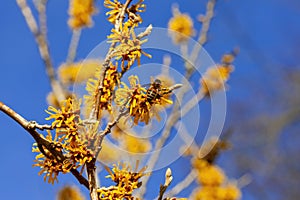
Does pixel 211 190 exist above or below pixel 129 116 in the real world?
above

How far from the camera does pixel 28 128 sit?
1.65ft

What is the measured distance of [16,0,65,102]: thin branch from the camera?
131 cm

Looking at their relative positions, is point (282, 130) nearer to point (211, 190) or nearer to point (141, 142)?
point (211, 190)

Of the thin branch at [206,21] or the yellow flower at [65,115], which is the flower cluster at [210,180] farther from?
the yellow flower at [65,115]

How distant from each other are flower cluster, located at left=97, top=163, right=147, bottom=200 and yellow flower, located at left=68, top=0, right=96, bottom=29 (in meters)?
1.13

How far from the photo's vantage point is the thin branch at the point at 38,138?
0.51 metres

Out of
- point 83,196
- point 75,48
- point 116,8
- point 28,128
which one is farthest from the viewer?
point 75,48

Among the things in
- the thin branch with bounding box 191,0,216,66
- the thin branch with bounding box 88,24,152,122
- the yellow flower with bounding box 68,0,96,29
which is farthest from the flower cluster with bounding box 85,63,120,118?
the yellow flower with bounding box 68,0,96,29

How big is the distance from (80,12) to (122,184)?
3.94ft

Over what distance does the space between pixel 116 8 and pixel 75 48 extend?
896 mm

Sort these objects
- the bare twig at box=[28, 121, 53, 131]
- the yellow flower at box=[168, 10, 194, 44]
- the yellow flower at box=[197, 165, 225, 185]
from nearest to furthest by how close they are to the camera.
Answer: the bare twig at box=[28, 121, 53, 131], the yellow flower at box=[197, 165, 225, 185], the yellow flower at box=[168, 10, 194, 44]

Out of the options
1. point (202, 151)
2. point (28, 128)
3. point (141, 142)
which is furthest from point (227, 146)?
point (28, 128)

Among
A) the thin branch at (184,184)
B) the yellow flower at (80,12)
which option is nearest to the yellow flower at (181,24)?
the yellow flower at (80,12)

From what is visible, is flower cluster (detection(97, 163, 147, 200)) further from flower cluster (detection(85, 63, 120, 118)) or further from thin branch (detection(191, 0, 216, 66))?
thin branch (detection(191, 0, 216, 66))
